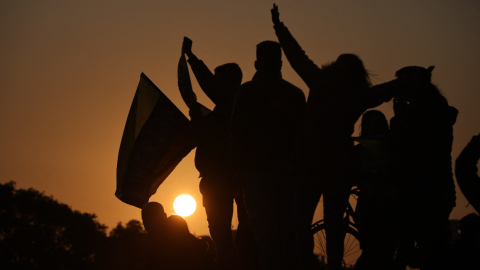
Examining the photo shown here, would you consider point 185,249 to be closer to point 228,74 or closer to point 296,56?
point 228,74

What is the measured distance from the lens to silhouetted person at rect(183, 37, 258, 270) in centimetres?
516

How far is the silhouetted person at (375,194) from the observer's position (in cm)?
474

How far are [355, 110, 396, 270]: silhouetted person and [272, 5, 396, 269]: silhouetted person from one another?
559 millimetres

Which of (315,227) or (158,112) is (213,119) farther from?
(315,227)

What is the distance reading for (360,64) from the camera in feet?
13.6

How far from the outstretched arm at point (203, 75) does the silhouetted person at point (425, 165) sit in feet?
7.19

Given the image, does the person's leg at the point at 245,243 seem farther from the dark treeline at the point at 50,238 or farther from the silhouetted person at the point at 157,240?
the dark treeline at the point at 50,238

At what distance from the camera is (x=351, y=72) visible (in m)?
4.07

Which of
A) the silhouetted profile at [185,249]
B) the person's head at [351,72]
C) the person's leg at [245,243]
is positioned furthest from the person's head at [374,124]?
the silhouetted profile at [185,249]

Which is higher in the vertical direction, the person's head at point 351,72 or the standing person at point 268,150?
the person's head at point 351,72

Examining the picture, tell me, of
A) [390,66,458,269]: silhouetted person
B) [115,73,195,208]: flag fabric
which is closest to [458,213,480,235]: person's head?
[390,66,458,269]: silhouetted person

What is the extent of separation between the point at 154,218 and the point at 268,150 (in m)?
1.76

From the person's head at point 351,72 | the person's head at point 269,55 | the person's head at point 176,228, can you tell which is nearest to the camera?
the person's head at point 351,72

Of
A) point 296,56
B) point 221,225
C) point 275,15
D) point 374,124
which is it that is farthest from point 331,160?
point 374,124
